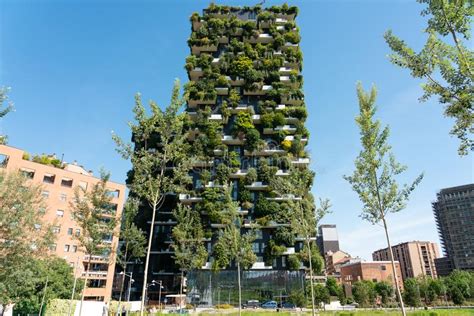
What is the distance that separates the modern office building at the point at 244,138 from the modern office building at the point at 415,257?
121 m

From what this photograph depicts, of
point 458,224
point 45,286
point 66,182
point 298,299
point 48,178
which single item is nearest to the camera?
point 45,286

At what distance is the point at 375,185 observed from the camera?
1873 centimetres

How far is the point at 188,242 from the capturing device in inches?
1699

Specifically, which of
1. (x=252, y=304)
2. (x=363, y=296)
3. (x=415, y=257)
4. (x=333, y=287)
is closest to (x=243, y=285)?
(x=252, y=304)

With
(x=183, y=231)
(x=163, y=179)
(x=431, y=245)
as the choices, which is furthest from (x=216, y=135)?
(x=431, y=245)

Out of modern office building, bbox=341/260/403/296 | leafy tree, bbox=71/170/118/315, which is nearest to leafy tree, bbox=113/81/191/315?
leafy tree, bbox=71/170/118/315

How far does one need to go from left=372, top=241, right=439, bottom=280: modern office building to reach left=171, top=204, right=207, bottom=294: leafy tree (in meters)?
130

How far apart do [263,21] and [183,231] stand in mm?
47431

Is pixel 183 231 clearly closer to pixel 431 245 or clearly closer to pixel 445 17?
pixel 445 17

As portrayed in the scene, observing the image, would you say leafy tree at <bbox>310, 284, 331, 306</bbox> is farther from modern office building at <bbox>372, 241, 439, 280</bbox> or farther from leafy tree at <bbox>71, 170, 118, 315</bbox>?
modern office building at <bbox>372, 241, 439, 280</bbox>

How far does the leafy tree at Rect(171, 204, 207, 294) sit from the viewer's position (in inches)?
1556

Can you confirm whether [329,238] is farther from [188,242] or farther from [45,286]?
[45,286]

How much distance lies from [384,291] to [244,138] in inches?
1585

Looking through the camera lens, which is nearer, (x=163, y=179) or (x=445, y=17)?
(x=445, y=17)
